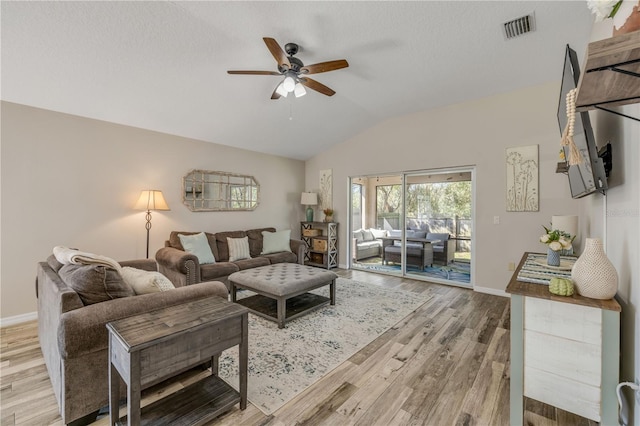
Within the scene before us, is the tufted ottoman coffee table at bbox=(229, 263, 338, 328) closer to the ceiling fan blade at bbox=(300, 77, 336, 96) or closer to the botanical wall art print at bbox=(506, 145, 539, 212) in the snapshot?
the ceiling fan blade at bbox=(300, 77, 336, 96)

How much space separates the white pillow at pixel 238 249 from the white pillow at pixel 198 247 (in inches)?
13.7

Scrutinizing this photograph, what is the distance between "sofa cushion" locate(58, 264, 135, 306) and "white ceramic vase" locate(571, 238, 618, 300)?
2.66 metres

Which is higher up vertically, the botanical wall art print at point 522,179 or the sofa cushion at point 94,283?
the botanical wall art print at point 522,179

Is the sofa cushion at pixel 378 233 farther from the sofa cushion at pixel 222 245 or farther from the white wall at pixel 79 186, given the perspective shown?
the white wall at pixel 79 186

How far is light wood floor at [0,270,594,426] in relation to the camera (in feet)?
5.40

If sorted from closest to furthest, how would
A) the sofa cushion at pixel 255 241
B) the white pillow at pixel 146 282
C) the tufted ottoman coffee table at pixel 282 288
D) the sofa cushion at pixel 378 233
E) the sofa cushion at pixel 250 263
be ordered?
1. the white pillow at pixel 146 282
2. the tufted ottoman coffee table at pixel 282 288
3. the sofa cushion at pixel 250 263
4. the sofa cushion at pixel 255 241
5. the sofa cushion at pixel 378 233

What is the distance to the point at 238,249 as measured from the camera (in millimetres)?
4473

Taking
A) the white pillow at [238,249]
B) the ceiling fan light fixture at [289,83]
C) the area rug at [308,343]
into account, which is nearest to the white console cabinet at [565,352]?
the area rug at [308,343]

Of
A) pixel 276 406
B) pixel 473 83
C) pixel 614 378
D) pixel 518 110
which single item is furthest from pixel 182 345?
pixel 518 110

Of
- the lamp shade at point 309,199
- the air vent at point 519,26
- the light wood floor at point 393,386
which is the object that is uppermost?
the air vent at point 519,26

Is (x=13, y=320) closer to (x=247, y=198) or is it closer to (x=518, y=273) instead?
(x=247, y=198)

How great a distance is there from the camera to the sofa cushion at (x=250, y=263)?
4114mm

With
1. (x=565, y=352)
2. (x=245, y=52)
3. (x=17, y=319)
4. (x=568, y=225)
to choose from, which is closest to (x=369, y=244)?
(x=568, y=225)

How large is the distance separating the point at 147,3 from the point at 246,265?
127 inches
